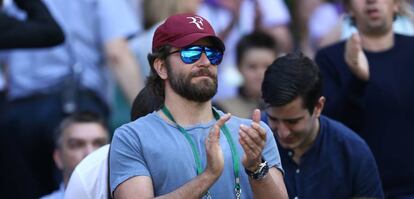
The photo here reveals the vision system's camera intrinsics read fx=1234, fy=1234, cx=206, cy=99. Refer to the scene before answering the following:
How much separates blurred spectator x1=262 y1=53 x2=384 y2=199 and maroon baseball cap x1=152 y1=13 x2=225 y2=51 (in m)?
0.99

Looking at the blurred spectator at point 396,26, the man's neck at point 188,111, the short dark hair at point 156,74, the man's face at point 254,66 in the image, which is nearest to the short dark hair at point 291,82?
the short dark hair at point 156,74

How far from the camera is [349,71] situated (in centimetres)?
718

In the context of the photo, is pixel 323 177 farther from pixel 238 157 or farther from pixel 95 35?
pixel 95 35

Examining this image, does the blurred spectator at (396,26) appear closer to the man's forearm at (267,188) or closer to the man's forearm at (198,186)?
the man's forearm at (267,188)

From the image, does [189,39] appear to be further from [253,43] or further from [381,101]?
[253,43]

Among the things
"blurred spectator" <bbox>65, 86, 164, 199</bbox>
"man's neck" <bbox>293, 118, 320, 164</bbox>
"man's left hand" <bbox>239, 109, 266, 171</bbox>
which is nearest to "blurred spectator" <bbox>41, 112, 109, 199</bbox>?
"man's neck" <bbox>293, 118, 320, 164</bbox>

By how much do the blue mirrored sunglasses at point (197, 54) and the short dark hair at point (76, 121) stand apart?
8.60ft

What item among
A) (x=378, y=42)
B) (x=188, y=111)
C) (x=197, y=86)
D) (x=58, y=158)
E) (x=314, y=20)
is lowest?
(x=58, y=158)

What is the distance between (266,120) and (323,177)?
432 millimetres

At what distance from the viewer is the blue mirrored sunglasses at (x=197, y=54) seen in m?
5.39

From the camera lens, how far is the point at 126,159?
210 inches

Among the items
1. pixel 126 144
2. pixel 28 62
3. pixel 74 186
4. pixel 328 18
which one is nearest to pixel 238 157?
pixel 126 144

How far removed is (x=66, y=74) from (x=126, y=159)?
3.30 metres

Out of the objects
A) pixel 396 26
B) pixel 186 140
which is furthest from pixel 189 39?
pixel 396 26
